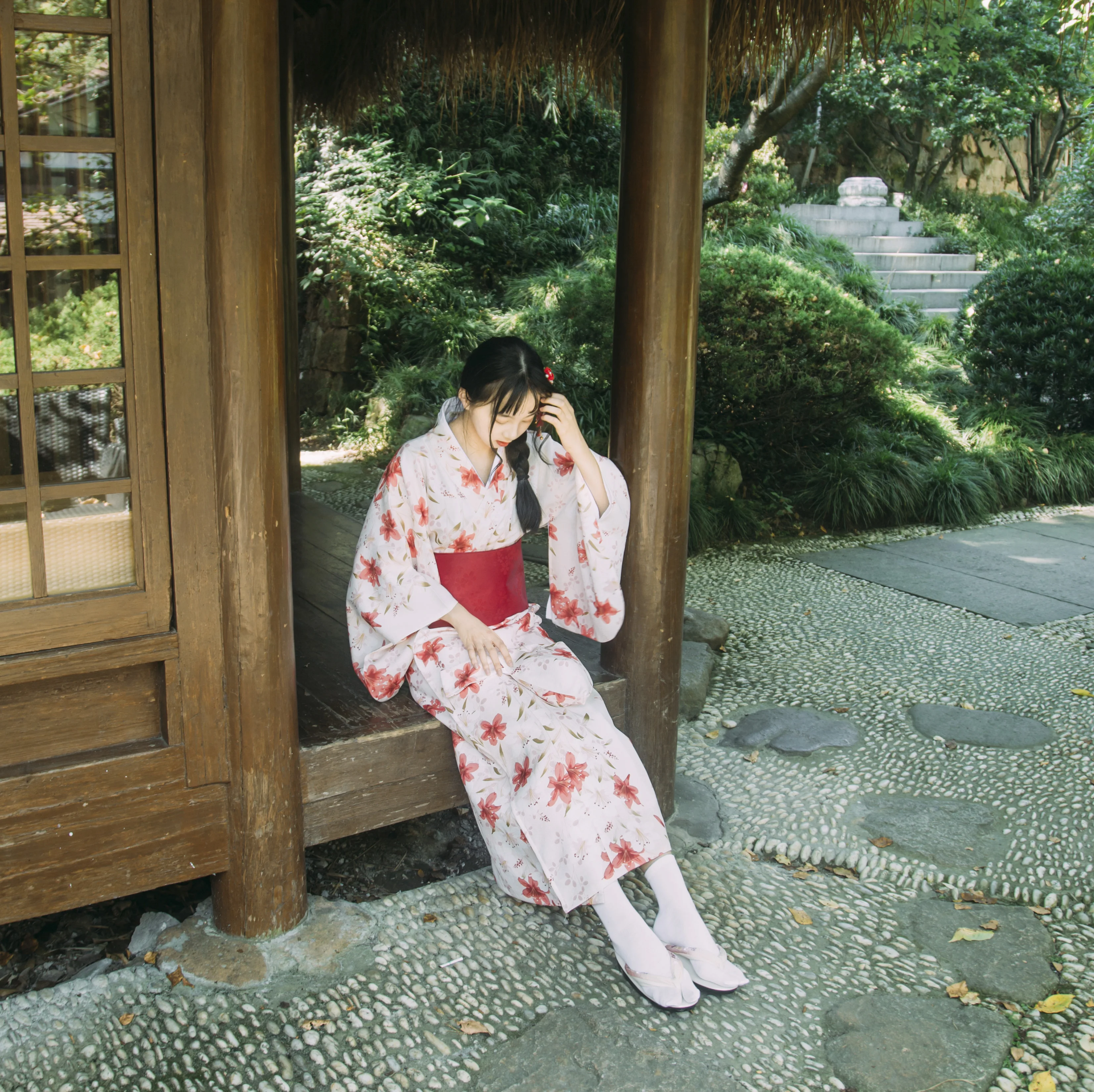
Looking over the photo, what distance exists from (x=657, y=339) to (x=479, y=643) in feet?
3.04

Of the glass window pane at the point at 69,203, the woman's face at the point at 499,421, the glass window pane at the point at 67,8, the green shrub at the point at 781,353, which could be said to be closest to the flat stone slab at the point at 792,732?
the woman's face at the point at 499,421

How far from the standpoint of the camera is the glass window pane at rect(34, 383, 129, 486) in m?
2.07

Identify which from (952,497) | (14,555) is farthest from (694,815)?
(952,497)

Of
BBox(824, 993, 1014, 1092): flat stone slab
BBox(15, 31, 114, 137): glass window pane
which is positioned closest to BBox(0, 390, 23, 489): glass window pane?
BBox(15, 31, 114, 137): glass window pane

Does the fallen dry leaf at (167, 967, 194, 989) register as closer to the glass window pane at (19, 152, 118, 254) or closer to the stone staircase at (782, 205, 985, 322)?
the glass window pane at (19, 152, 118, 254)

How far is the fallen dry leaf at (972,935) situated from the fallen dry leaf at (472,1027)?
1176 mm

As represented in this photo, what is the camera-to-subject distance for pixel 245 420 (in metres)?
2.21

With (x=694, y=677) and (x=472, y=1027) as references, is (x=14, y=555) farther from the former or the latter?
(x=694, y=677)

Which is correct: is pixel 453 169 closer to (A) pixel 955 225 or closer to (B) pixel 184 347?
(A) pixel 955 225

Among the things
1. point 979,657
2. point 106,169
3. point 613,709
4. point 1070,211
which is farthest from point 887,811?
point 1070,211

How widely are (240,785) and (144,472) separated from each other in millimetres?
726

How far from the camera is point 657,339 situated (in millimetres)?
2799

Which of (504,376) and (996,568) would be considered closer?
(504,376)

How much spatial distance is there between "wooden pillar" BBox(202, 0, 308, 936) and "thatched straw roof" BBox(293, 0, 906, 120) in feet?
4.95
